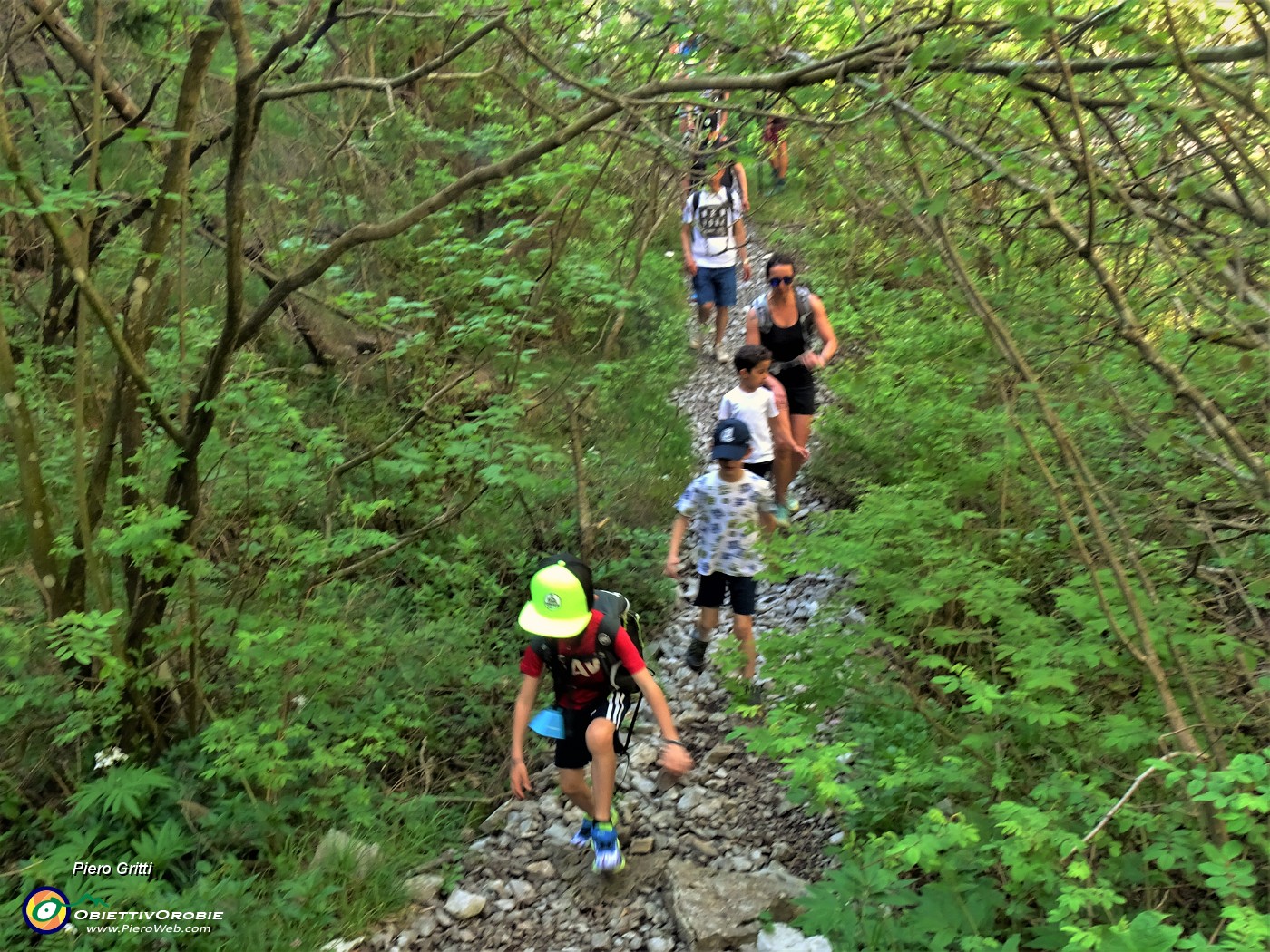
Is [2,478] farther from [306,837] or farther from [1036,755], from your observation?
[1036,755]

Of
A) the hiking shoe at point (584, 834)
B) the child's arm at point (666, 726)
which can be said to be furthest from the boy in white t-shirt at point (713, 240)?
the hiking shoe at point (584, 834)

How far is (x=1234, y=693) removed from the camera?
10.4 feet

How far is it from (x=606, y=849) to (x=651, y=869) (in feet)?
1.02

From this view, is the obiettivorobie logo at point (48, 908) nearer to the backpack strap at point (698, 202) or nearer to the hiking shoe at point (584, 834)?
the hiking shoe at point (584, 834)

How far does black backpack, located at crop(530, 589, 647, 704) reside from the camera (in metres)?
3.47

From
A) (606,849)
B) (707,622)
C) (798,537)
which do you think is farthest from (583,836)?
(798,537)

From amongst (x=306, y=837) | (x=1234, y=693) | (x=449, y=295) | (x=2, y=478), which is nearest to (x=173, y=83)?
(x=449, y=295)

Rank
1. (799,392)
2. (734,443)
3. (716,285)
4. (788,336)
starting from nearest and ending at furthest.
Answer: (734,443), (788,336), (799,392), (716,285)

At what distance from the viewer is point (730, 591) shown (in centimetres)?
477

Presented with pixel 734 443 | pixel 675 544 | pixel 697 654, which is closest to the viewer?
pixel 734 443

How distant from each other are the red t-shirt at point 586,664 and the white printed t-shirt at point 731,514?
1227mm

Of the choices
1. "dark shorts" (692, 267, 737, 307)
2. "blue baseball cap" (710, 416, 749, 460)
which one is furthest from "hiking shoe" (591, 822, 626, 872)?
"dark shorts" (692, 267, 737, 307)

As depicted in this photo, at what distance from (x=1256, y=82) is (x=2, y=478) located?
6.17 m

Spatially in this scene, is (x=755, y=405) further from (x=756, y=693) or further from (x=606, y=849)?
(x=606, y=849)
